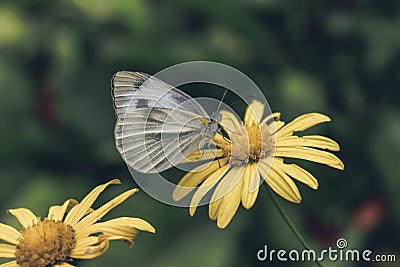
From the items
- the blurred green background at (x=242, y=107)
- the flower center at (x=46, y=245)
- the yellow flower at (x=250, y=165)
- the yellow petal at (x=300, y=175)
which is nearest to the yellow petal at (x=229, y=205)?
the yellow flower at (x=250, y=165)

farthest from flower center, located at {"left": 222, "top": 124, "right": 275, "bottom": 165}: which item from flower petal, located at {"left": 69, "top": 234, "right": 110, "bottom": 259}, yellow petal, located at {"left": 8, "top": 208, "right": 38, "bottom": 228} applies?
yellow petal, located at {"left": 8, "top": 208, "right": 38, "bottom": 228}

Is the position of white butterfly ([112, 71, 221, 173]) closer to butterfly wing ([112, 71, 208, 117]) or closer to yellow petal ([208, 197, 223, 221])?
butterfly wing ([112, 71, 208, 117])

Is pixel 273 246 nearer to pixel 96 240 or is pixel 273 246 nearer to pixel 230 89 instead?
pixel 230 89

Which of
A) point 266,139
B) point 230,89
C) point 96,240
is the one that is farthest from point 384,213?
point 96,240

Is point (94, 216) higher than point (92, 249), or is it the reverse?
point (94, 216)

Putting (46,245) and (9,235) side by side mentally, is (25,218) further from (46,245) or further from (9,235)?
(46,245)

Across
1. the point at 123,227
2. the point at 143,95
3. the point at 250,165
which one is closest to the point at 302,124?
the point at 250,165

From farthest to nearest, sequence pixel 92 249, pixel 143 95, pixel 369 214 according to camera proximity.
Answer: pixel 369 214 < pixel 143 95 < pixel 92 249

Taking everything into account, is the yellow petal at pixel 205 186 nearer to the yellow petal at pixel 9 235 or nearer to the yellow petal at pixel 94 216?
the yellow petal at pixel 94 216
